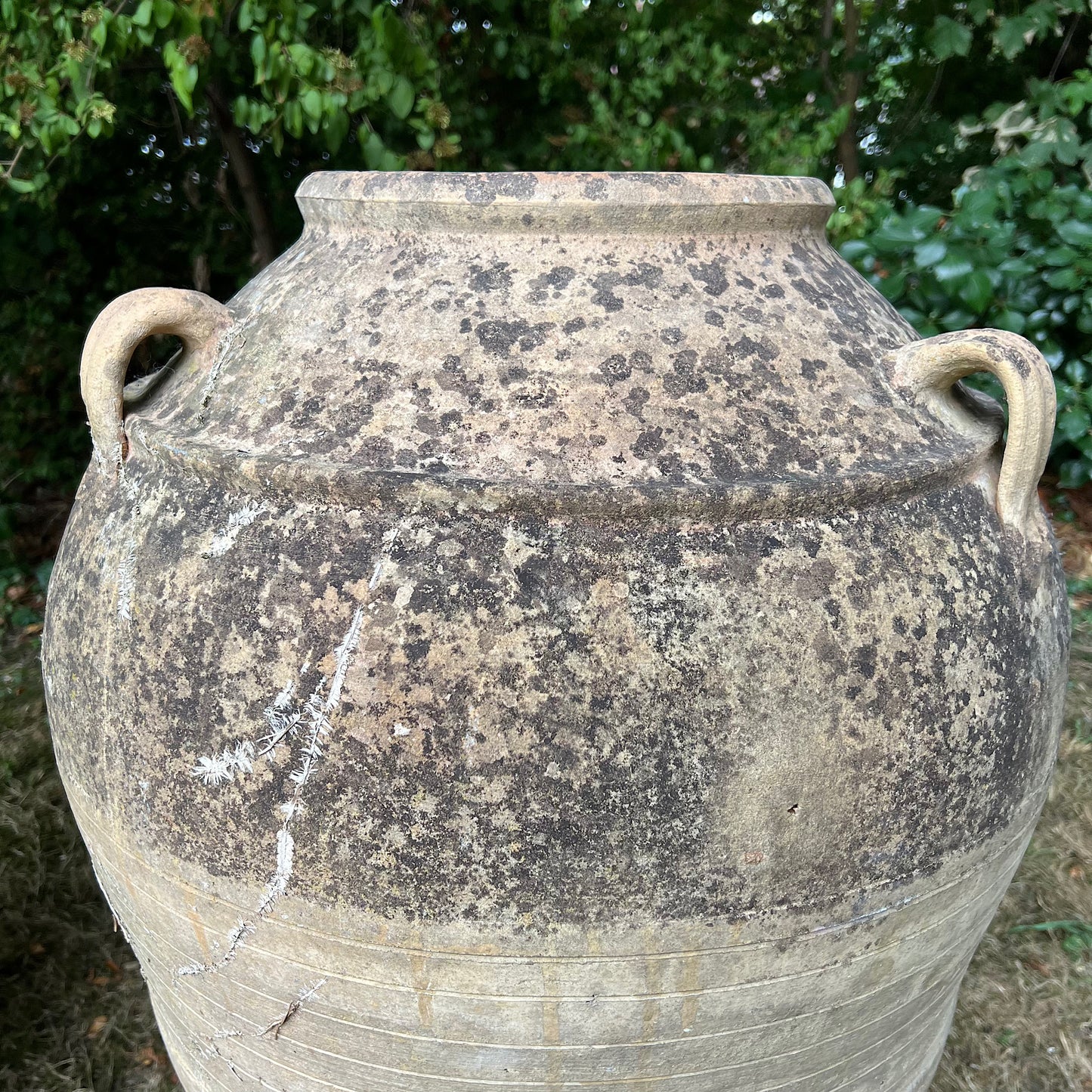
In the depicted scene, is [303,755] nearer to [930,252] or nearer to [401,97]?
[401,97]

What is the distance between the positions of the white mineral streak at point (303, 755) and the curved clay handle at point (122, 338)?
447 mm

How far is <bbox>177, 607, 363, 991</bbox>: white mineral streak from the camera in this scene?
1045 mm

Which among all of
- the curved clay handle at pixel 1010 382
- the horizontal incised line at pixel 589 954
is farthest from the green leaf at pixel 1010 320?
the horizontal incised line at pixel 589 954

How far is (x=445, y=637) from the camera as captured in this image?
1.03 metres

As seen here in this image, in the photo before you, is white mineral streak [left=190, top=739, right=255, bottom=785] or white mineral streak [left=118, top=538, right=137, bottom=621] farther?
white mineral streak [left=118, top=538, right=137, bottom=621]

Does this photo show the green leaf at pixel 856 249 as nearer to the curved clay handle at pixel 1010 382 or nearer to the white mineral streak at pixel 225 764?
the curved clay handle at pixel 1010 382

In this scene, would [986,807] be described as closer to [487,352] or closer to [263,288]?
[487,352]

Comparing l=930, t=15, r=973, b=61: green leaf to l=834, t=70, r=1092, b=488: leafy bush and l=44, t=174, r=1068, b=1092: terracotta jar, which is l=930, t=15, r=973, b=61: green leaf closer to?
l=834, t=70, r=1092, b=488: leafy bush

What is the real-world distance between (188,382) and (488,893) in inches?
28.9

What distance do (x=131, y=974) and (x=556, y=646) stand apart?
157 cm

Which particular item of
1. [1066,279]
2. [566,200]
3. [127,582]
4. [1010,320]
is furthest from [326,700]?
[1066,279]

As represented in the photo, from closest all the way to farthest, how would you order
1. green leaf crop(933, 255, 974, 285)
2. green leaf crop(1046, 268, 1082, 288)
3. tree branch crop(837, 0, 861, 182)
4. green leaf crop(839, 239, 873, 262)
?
green leaf crop(933, 255, 974, 285)
green leaf crop(839, 239, 873, 262)
green leaf crop(1046, 268, 1082, 288)
tree branch crop(837, 0, 861, 182)

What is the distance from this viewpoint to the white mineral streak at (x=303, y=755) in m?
1.04

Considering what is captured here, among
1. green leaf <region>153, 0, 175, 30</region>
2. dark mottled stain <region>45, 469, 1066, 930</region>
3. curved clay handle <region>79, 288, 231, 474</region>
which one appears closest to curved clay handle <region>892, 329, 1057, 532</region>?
dark mottled stain <region>45, 469, 1066, 930</region>
